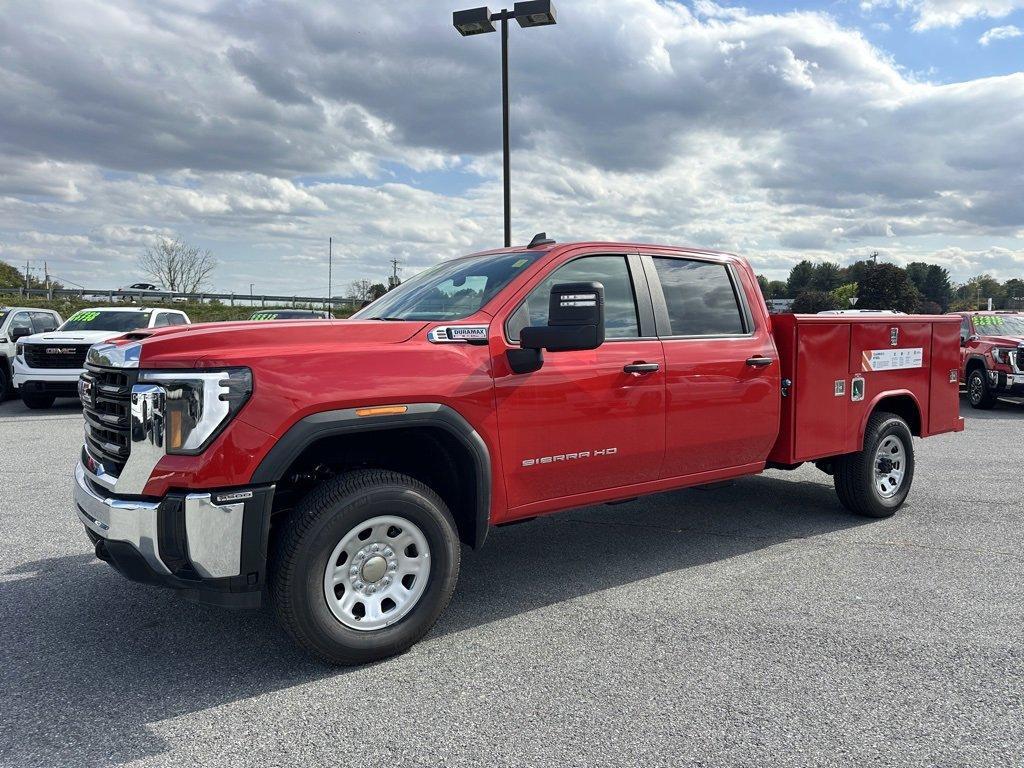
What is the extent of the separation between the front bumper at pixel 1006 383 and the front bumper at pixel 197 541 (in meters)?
14.0

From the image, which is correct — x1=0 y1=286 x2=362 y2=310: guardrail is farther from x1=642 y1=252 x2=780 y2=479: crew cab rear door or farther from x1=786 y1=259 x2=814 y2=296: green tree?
x1=786 y1=259 x2=814 y2=296: green tree

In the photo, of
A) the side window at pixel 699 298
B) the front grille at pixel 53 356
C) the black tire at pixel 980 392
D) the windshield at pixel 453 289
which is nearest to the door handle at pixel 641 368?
the side window at pixel 699 298

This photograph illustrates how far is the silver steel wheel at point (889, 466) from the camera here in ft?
20.0

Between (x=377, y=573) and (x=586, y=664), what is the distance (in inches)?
40.5

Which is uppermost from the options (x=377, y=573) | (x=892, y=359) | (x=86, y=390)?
(x=892, y=359)

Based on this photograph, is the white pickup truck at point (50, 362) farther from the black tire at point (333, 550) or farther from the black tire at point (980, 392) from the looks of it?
the black tire at point (980, 392)

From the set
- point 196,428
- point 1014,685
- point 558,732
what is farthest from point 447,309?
point 1014,685

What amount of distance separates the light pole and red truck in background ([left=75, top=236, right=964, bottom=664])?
9172 millimetres

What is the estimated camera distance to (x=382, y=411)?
351 centimetres

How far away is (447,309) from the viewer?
4262 mm

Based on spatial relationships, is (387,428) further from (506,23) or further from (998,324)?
(998,324)

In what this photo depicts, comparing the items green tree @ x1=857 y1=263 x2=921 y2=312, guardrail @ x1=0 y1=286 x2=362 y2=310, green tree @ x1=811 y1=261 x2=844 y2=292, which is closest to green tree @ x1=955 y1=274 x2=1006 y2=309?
green tree @ x1=811 y1=261 x2=844 y2=292

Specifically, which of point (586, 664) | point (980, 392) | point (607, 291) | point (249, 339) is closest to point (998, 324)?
point (980, 392)

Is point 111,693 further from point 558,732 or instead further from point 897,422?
point 897,422
